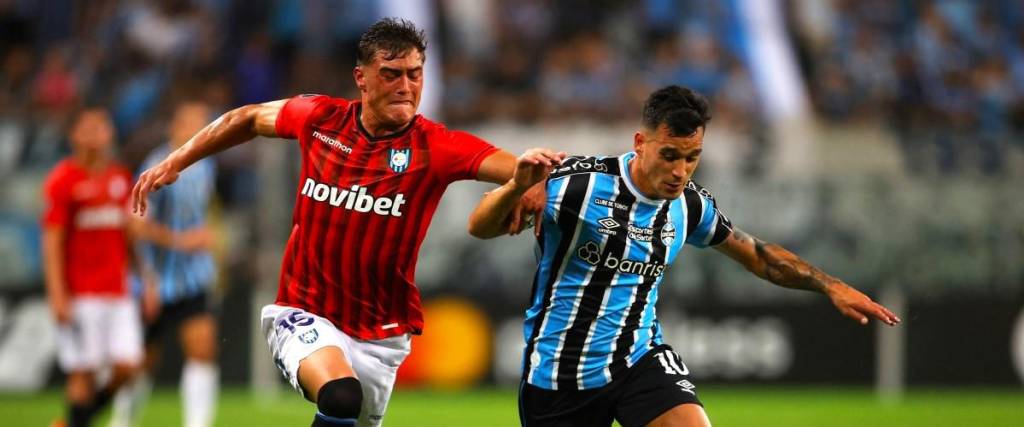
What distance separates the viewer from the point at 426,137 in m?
6.00

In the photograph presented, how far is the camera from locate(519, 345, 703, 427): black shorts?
5832 millimetres

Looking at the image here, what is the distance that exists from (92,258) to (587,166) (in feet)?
16.8

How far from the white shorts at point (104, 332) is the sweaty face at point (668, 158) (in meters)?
5.19

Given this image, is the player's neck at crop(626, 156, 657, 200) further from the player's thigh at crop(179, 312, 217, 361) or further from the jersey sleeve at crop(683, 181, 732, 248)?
the player's thigh at crop(179, 312, 217, 361)

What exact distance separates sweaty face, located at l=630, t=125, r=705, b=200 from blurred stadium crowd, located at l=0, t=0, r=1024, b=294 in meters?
8.43

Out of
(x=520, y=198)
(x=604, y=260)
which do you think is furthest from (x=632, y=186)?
(x=520, y=198)

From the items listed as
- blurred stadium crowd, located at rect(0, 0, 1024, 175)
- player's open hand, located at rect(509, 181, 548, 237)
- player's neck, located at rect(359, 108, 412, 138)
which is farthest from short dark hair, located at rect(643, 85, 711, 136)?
blurred stadium crowd, located at rect(0, 0, 1024, 175)

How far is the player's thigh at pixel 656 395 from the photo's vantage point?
579 cm

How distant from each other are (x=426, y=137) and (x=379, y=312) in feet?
2.58

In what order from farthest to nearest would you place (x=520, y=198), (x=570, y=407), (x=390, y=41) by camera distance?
(x=570, y=407)
(x=390, y=41)
(x=520, y=198)

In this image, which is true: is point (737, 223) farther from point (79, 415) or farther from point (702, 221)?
point (702, 221)

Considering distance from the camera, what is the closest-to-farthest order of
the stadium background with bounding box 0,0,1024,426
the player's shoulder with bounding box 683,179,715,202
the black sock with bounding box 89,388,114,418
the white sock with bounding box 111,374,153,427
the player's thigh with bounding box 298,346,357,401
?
the player's thigh with bounding box 298,346,357,401
the player's shoulder with bounding box 683,179,715,202
the black sock with bounding box 89,388,114,418
the white sock with bounding box 111,374,153,427
the stadium background with bounding box 0,0,1024,426

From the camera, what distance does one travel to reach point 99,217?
32.7 ft

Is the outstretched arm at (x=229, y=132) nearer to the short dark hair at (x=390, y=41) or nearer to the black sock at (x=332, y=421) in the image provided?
the short dark hair at (x=390, y=41)
